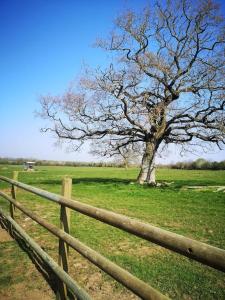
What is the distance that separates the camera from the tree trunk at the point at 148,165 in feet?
71.6

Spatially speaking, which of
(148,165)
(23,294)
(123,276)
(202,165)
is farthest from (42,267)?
(202,165)

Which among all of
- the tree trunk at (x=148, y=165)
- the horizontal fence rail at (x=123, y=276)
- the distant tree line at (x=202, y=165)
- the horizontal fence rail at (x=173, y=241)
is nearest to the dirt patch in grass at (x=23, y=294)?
the horizontal fence rail at (x=123, y=276)

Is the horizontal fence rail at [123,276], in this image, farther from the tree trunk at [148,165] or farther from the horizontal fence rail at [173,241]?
the tree trunk at [148,165]

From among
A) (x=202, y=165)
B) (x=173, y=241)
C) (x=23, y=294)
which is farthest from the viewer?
(x=202, y=165)

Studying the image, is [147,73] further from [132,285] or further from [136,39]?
[132,285]

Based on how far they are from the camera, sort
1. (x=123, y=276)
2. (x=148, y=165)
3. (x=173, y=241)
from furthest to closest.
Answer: (x=148, y=165), (x=123, y=276), (x=173, y=241)

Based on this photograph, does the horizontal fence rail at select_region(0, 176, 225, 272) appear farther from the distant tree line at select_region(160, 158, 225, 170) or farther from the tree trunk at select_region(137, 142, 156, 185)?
the distant tree line at select_region(160, 158, 225, 170)

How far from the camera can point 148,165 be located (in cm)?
2225

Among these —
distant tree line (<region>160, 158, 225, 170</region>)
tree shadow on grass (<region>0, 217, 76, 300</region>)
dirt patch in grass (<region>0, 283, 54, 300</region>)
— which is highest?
distant tree line (<region>160, 158, 225, 170</region>)

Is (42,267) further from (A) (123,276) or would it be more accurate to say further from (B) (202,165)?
(B) (202,165)

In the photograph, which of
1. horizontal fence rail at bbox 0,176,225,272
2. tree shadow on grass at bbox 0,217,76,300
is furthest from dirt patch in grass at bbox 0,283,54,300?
horizontal fence rail at bbox 0,176,225,272

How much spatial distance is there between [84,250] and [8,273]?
253cm

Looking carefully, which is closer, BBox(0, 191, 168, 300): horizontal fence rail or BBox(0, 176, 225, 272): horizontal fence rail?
BBox(0, 176, 225, 272): horizontal fence rail

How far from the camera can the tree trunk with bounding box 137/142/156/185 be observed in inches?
859
